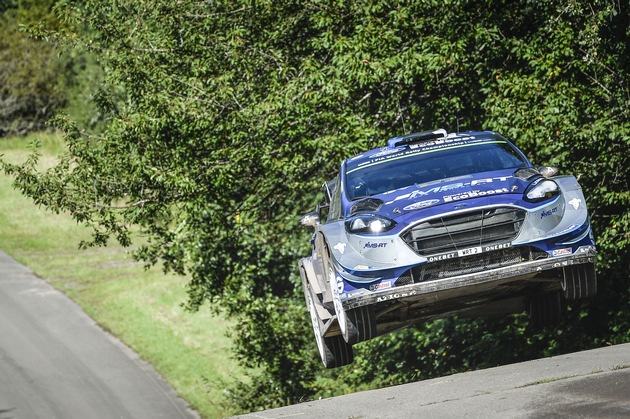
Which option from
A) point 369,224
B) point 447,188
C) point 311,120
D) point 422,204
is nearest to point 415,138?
point 447,188

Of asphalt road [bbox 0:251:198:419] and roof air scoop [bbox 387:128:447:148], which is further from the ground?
roof air scoop [bbox 387:128:447:148]

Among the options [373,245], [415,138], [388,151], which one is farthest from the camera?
[415,138]

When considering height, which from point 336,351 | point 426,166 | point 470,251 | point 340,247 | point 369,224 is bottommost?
point 336,351

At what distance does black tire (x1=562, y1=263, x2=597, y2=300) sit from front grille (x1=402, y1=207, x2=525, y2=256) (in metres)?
0.80

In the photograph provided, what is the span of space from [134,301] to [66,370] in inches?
264

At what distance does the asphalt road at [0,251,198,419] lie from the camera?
2020 centimetres

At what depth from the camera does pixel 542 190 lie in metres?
8.11

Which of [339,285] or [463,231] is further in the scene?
[339,285]

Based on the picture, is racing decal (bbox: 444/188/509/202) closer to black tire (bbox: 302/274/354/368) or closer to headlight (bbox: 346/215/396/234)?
headlight (bbox: 346/215/396/234)

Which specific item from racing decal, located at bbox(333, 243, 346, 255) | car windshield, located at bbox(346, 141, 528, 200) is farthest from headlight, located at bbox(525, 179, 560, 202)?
racing decal, located at bbox(333, 243, 346, 255)

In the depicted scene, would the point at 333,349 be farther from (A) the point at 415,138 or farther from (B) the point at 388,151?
(A) the point at 415,138

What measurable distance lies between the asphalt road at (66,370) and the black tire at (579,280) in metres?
13.4

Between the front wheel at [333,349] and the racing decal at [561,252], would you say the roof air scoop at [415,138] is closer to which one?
the front wheel at [333,349]

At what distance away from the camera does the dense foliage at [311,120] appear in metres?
13.0
